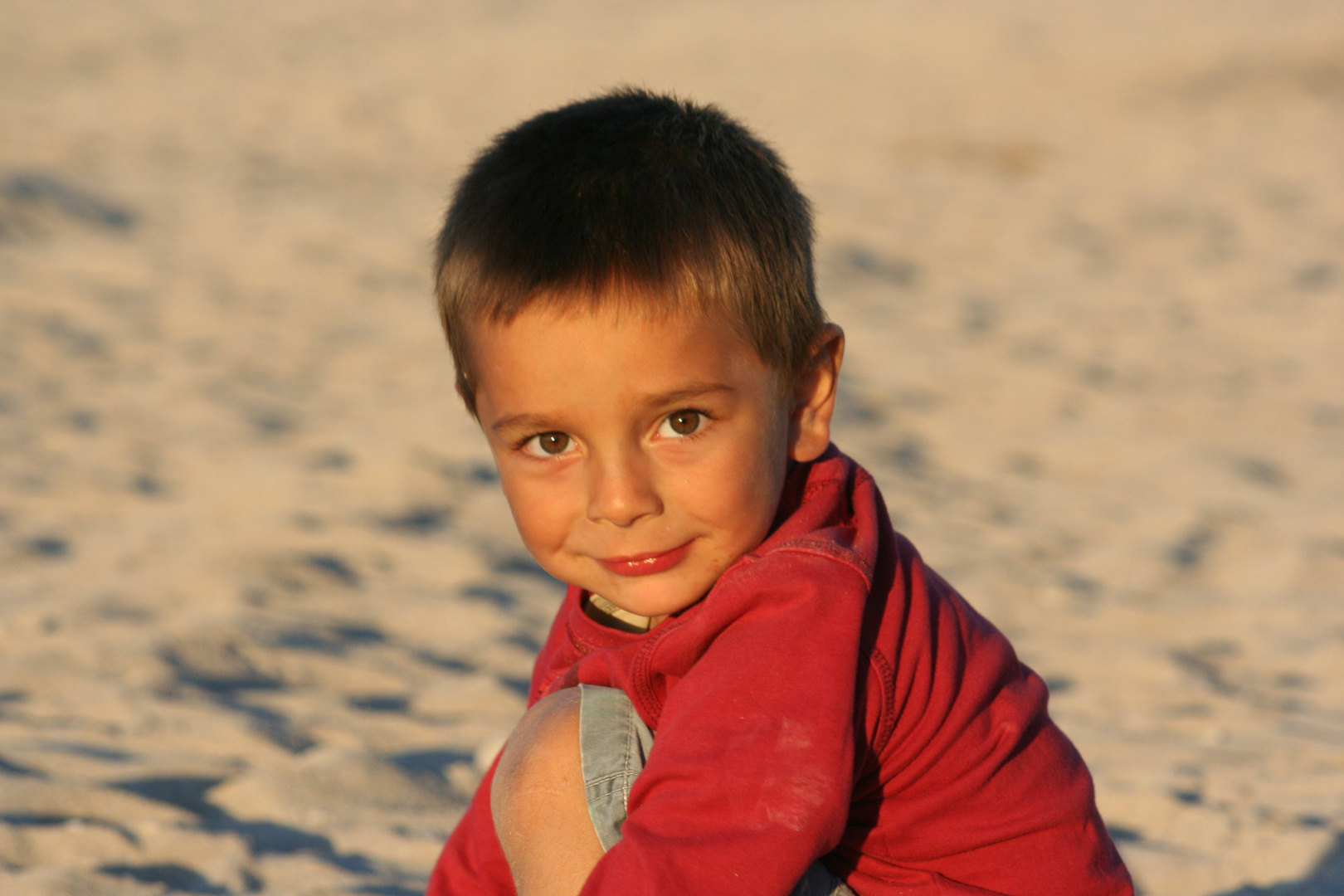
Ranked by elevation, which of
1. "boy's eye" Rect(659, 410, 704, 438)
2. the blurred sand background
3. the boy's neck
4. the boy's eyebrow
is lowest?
the blurred sand background

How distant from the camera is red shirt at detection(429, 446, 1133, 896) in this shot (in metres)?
1.41

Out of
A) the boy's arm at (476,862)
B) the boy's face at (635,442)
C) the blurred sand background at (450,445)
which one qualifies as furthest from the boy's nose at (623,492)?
the blurred sand background at (450,445)

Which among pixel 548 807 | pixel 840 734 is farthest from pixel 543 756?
pixel 840 734

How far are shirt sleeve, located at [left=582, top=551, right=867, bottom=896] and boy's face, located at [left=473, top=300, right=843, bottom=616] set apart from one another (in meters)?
0.18

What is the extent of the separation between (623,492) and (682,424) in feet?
0.36

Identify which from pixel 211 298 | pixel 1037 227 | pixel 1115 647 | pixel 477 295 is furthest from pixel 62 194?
pixel 477 295

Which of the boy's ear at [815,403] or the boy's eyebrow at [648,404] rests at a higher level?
the boy's eyebrow at [648,404]

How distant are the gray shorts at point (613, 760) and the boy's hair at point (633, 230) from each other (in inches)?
17.9

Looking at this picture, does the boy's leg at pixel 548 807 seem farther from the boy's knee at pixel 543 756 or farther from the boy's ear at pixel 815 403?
the boy's ear at pixel 815 403

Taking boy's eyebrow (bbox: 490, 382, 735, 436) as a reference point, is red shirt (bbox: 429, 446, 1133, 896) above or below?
below

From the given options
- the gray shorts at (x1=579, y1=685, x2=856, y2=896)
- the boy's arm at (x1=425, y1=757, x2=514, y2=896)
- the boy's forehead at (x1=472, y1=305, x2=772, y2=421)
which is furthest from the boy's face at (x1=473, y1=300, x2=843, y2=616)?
the boy's arm at (x1=425, y1=757, x2=514, y2=896)

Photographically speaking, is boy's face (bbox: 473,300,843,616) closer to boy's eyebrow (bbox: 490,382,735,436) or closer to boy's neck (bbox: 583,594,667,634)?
boy's eyebrow (bbox: 490,382,735,436)

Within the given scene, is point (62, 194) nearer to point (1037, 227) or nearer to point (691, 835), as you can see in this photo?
point (1037, 227)

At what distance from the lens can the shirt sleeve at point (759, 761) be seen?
4.58ft
